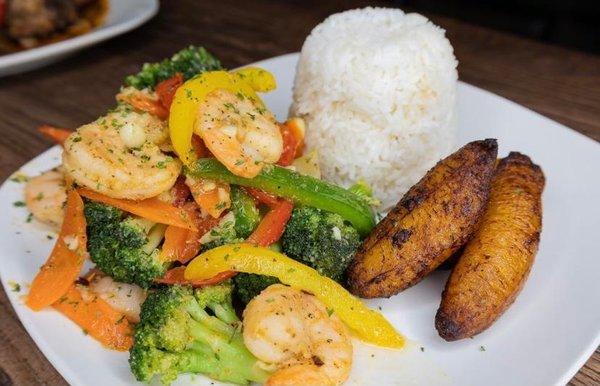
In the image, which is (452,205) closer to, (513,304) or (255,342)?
(513,304)

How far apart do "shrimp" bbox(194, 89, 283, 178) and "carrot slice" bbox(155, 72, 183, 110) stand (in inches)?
8.0

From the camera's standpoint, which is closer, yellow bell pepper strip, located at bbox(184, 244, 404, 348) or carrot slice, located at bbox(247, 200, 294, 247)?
yellow bell pepper strip, located at bbox(184, 244, 404, 348)

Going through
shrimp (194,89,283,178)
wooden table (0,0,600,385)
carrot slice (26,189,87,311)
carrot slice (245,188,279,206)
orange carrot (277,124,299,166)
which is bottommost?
wooden table (0,0,600,385)

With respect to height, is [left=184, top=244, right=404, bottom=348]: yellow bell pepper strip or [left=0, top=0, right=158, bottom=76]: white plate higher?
[left=184, top=244, right=404, bottom=348]: yellow bell pepper strip

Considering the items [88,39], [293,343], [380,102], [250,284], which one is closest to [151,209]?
[250,284]

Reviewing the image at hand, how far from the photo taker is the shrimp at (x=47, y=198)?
2307 mm

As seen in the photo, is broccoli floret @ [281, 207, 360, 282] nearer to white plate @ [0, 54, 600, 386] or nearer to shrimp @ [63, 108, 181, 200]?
white plate @ [0, 54, 600, 386]

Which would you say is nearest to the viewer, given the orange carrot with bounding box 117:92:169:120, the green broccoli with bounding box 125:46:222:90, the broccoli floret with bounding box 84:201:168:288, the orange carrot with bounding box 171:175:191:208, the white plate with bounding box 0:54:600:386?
the white plate with bounding box 0:54:600:386

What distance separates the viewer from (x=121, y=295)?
2.02 metres

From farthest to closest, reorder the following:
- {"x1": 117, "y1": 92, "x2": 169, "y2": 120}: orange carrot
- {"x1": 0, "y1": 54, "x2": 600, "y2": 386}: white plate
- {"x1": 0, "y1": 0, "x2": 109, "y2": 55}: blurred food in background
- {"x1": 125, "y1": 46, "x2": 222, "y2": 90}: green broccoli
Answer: {"x1": 0, "y1": 0, "x2": 109, "y2": 55}: blurred food in background
{"x1": 125, "y1": 46, "x2": 222, "y2": 90}: green broccoli
{"x1": 117, "y1": 92, "x2": 169, "y2": 120}: orange carrot
{"x1": 0, "y1": 54, "x2": 600, "y2": 386}: white plate

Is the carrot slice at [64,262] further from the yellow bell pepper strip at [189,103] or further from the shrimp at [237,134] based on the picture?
the shrimp at [237,134]

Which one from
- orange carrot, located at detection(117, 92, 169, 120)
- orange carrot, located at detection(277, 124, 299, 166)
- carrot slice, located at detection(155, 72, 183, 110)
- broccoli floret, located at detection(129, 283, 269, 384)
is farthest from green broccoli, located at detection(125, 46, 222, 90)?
broccoli floret, located at detection(129, 283, 269, 384)

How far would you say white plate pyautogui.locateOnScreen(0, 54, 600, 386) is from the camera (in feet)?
5.77

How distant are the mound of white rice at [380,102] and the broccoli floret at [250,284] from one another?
2.78 ft
